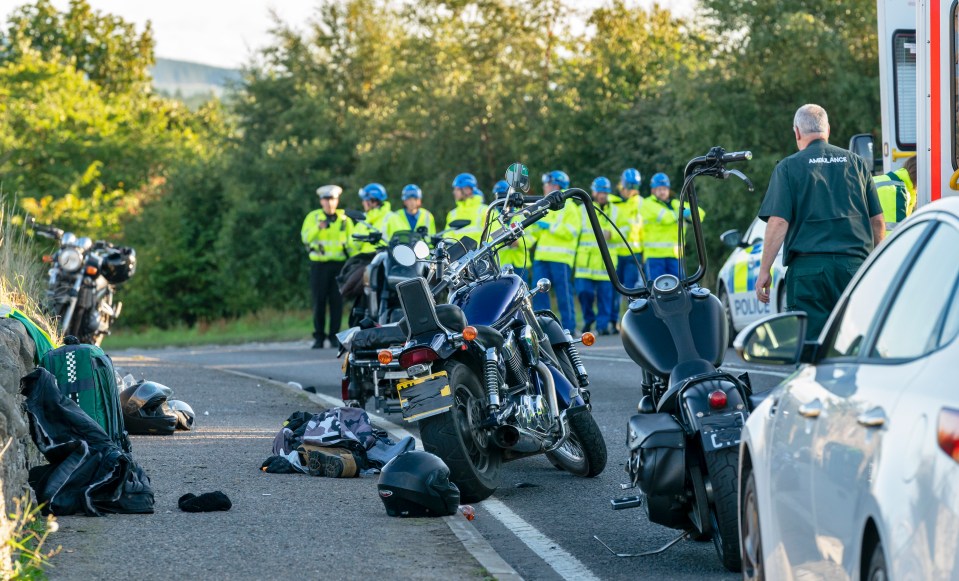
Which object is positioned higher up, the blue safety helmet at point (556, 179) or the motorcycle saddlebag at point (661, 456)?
the blue safety helmet at point (556, 179)

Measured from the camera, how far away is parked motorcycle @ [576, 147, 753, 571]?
6191 millimetres

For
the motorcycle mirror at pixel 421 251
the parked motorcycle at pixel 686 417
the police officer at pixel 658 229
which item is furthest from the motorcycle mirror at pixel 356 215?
the police officer at pixel 658 229

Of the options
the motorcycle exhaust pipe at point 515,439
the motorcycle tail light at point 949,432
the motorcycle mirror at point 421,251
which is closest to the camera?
the motorcycle tail light at point 949,432

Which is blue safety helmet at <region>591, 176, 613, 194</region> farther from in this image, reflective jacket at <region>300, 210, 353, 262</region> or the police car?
the police car

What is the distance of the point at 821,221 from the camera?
8.66 metres

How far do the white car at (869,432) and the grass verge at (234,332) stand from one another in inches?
929

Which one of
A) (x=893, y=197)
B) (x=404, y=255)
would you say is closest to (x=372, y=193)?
(x=893, y=197)

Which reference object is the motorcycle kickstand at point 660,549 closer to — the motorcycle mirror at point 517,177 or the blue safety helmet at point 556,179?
the motorcycle mirror at point 517,177

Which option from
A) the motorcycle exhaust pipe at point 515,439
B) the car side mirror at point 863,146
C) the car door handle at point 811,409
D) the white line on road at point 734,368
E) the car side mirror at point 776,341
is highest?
the car side mirror at point 863,146

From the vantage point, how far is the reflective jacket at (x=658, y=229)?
22.1m

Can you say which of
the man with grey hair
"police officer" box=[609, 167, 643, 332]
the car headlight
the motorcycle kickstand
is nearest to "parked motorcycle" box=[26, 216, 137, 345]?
the car headlight

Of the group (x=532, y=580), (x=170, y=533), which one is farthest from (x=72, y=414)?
(x=532, y=580)

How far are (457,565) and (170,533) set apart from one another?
4.73ft

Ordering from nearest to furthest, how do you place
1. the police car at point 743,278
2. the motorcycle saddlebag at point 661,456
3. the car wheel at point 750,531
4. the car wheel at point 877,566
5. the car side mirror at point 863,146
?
the car wheel at point 877,566
the car wheel at point 750,531
the motorcycle saddlebag at point 661,456
the car side mirror at point 863,146
the police car at point 743,278
